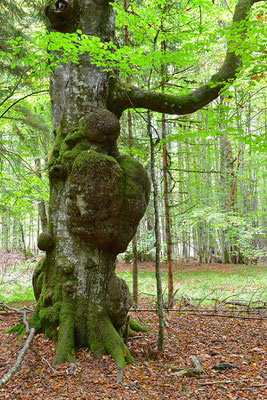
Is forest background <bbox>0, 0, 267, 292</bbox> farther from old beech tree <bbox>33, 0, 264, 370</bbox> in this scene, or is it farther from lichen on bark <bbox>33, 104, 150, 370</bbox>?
lichen on bark <bbox>33, 104, 150, 370</bbox>

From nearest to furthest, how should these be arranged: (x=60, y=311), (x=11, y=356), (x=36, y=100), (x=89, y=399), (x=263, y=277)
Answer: (x=89, y=399)
(x=11, y=356)
(x=60, y=311)
(x=36, y=100)
(x=263, y=277)

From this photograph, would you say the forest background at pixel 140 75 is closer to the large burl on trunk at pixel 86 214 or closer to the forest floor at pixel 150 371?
the large burl on trunk at pixel 86 214

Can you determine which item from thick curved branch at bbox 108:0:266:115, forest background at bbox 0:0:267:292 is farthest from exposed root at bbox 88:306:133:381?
thick curved branch at bbox 108:0:266:115

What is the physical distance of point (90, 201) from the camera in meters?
3.85

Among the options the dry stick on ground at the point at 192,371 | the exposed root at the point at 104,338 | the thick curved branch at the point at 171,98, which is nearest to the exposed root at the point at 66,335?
the exposed root at the point at 104,338

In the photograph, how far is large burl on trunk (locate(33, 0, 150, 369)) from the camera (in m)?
3.89

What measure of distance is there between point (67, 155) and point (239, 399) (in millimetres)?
3704

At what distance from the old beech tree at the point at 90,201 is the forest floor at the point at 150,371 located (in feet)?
0.74

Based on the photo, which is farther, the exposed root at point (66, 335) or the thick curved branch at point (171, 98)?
the thick curved branch at point (171, 98)

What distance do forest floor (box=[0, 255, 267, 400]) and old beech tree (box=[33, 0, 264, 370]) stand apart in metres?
0.23

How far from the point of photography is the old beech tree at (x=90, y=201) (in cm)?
390

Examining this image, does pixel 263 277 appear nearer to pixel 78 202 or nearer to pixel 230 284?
pixel 230 284

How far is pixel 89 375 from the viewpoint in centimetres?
341

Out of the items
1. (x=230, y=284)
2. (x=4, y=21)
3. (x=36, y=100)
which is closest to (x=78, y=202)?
(x=4, y=21)
